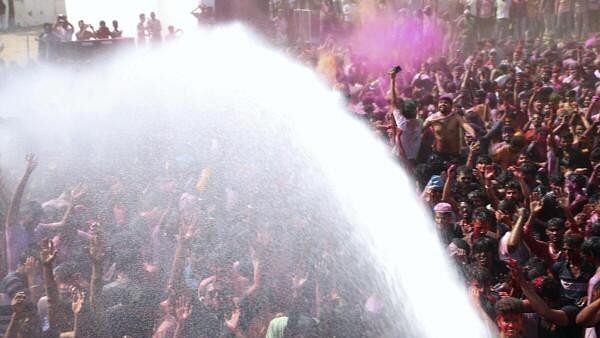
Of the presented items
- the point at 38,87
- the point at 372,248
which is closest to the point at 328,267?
the point at 372,248

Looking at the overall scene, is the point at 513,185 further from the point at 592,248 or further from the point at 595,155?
the point at 595,155

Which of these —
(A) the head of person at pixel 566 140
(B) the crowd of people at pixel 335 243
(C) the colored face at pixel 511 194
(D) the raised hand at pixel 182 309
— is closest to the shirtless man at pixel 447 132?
(B) the crowd of people at pixel 335 243

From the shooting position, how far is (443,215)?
757cm

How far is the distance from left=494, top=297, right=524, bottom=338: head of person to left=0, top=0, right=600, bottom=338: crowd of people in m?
0.01

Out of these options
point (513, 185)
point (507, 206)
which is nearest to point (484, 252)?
point (507, 206)

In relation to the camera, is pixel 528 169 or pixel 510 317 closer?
pixel 510 317

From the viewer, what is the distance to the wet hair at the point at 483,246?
671 cm

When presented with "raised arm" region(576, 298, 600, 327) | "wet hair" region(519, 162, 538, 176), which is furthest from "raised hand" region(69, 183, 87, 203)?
"raised arm" region(576, 298, 600, 327)

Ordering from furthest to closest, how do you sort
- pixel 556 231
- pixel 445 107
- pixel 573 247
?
pixel 445 107 → pixel 556 231 → pixel 573 247

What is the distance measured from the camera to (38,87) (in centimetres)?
1747

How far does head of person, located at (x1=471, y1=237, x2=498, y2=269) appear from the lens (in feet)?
21.8

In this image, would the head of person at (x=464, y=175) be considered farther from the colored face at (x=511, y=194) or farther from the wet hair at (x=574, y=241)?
the wet hair at (x=574, y=241)

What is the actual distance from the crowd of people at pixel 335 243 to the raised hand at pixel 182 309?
0.06 ft

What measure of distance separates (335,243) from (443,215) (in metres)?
1.15
